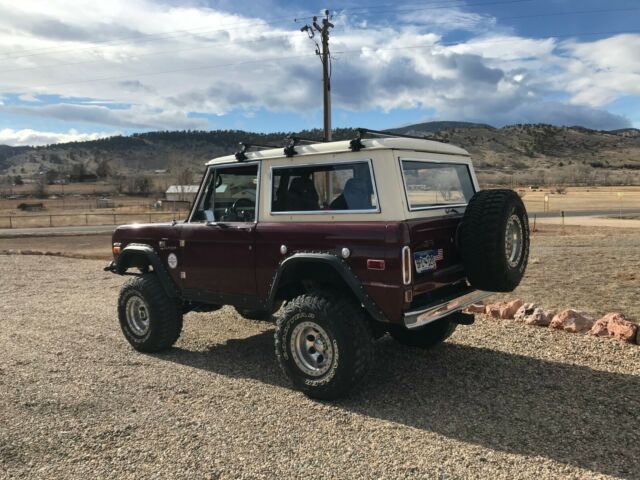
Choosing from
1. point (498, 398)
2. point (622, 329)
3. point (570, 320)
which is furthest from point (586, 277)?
point (498, 398)

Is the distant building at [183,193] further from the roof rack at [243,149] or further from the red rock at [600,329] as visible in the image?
the red rock at [600,329]

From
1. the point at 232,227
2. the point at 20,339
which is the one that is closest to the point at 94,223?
the point at 20,339

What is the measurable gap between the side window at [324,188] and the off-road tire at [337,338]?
0.83m

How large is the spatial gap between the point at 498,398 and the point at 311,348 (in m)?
1.69

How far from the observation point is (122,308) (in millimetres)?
6312

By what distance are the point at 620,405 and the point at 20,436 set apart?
15.8 feet

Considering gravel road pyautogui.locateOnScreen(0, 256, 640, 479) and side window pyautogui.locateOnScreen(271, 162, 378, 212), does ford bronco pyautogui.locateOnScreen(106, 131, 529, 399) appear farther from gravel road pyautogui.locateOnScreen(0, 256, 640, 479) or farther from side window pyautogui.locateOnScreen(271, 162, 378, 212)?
gravel road pyautogui.locateOnScreen(0, 256, 640, 479)

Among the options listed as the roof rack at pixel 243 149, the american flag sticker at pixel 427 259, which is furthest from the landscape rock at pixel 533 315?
the roof rack at pixel 243 149

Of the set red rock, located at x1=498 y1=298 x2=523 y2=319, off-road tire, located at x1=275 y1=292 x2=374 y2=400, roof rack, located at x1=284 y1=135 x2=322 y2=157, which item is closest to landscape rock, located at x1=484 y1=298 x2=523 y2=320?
red rock, located at x1=498 y1=298 x2=523 y2=319

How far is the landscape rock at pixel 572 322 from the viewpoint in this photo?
634 centimetres

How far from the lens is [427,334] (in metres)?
5.96

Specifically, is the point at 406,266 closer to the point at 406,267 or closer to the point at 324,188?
the point at 406,267

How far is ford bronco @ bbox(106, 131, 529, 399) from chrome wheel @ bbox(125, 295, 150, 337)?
2.36 ft

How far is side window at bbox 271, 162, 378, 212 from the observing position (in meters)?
4.56
